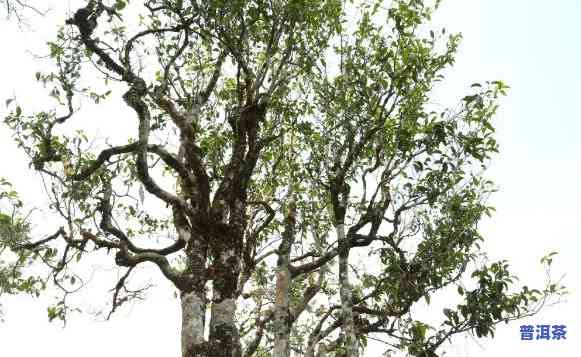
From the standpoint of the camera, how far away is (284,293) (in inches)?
517

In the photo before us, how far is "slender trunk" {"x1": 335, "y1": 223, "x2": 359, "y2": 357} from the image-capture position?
11117mm

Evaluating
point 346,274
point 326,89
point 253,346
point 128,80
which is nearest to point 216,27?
point 128,80

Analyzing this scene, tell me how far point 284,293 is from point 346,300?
208 cm

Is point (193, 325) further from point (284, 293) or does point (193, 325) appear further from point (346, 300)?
point (284, 293)

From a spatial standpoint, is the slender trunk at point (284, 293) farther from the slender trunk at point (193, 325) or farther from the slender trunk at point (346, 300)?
the slender trunk at point (193, 325)

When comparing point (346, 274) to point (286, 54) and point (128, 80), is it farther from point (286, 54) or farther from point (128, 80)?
point (128, 80)

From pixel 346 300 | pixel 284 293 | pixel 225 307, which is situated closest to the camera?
pixel 225 307

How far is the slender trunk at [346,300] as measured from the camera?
11117 mm

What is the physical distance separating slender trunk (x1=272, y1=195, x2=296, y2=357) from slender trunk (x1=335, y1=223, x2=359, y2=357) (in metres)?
1.62

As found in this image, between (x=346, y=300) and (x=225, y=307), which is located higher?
(x=346, y=300)

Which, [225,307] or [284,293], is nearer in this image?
[225,307]

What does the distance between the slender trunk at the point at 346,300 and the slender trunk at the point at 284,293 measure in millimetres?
1618

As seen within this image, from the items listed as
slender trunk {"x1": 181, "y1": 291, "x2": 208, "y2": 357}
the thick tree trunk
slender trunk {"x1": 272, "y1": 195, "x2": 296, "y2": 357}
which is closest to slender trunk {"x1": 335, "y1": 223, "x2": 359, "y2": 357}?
slender trunk {"x1": 272, "y1": 195, "x2": 296, "y2": 357}

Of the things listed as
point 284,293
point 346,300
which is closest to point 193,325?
point 346,300
